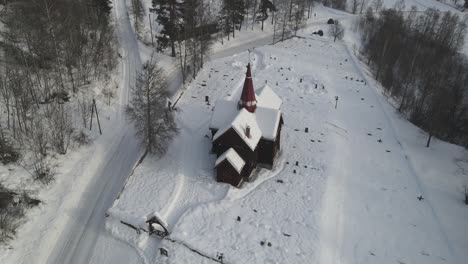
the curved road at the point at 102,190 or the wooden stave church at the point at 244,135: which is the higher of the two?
the wooden stave church at the point at 244,135

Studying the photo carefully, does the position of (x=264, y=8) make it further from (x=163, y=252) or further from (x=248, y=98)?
(x=163, y=252)

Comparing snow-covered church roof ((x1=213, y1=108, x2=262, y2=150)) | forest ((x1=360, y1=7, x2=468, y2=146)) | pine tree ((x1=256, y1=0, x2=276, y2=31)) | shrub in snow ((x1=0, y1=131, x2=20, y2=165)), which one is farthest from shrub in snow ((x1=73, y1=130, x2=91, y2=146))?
pine tree ((x1=256, y1=0, x2=276, y2=31))

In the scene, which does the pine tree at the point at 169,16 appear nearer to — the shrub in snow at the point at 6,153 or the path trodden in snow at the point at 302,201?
the path trodden in snow at the point at 302,201

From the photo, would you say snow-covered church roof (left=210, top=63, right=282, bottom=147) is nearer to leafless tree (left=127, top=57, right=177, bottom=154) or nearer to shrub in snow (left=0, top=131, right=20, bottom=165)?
leafless tree (left=127, top=57, right=177, bottom=154)

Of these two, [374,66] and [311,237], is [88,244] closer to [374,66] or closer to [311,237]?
Result: [311,237]

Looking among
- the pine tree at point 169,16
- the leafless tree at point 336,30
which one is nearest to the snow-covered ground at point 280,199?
the pine tree at point 169,16

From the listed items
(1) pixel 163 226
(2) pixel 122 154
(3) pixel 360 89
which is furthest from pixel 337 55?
(1) pixel 163 226
